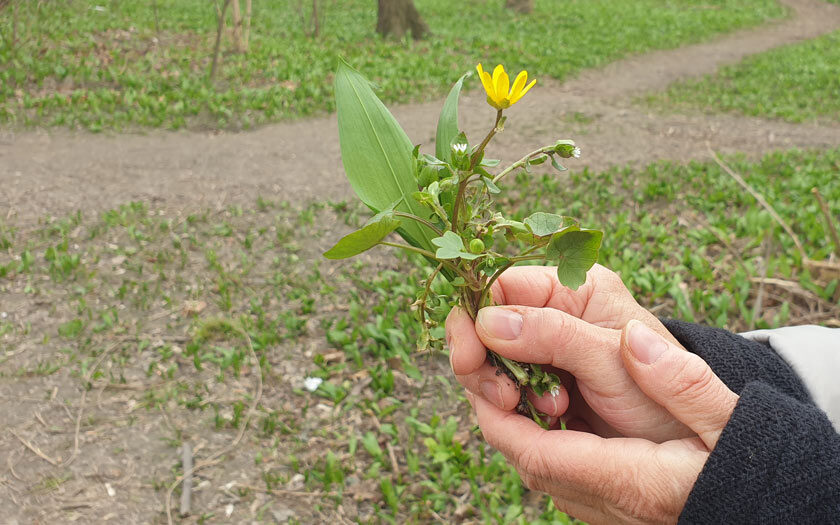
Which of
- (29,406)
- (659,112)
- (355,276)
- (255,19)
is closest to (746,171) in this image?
(659,112)

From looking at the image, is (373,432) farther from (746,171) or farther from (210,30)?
(210,30)

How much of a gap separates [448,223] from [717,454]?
668mm

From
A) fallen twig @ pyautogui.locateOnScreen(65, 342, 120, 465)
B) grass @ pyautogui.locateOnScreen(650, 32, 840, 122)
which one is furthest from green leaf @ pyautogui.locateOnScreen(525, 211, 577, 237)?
grass @ pyautogui.locateOnScreen(650, 32, 840, 122)

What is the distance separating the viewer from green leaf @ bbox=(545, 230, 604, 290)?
3.28 feet

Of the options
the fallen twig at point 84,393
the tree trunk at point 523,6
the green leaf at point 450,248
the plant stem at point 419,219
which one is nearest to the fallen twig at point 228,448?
the fallen twig at point 84,393

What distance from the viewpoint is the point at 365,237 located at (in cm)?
99

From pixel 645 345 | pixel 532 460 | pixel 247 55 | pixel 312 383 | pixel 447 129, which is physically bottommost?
pixel 312 383

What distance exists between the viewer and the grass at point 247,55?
22.0ft

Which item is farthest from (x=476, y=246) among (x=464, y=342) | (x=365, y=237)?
(x=464, y=342)

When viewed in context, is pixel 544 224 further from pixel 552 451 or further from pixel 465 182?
pixel 552 451

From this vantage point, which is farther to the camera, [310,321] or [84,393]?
[310,321]

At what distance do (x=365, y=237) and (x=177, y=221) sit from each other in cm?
404

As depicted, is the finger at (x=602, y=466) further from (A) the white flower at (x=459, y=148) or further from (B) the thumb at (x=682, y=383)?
(A) the white flower at (x=459, y=148)

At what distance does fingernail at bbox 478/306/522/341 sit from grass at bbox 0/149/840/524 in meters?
1.51
